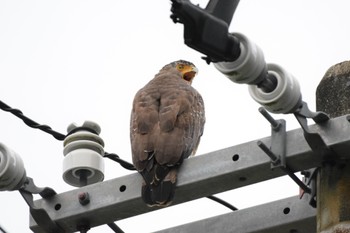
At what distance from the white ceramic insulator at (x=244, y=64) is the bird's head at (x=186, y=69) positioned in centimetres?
466

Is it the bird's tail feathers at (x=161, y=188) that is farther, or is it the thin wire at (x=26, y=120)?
the thin wire at (x=26, y=120)

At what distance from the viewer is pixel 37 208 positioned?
6.77 metres

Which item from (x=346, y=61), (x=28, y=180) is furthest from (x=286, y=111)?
(x=28, y=180)

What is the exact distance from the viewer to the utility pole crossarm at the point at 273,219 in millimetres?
6562

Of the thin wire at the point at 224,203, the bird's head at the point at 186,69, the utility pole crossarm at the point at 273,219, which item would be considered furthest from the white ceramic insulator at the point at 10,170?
the bird's head at the point at 186,69

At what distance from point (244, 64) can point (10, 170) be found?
67.0 inches

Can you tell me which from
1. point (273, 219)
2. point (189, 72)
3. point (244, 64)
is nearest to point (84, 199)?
point (273, 219)

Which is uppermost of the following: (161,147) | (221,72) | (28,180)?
(161,147)

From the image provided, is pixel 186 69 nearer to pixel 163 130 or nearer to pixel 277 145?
pixel 163 130

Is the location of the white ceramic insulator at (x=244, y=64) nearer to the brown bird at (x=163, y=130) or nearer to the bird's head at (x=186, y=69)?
the brown bird at (x=163, y=130)

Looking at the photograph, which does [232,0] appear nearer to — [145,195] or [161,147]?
[145,195]

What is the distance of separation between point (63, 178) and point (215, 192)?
115 centimetres

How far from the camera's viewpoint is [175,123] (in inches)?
330

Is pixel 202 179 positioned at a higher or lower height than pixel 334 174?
higher
